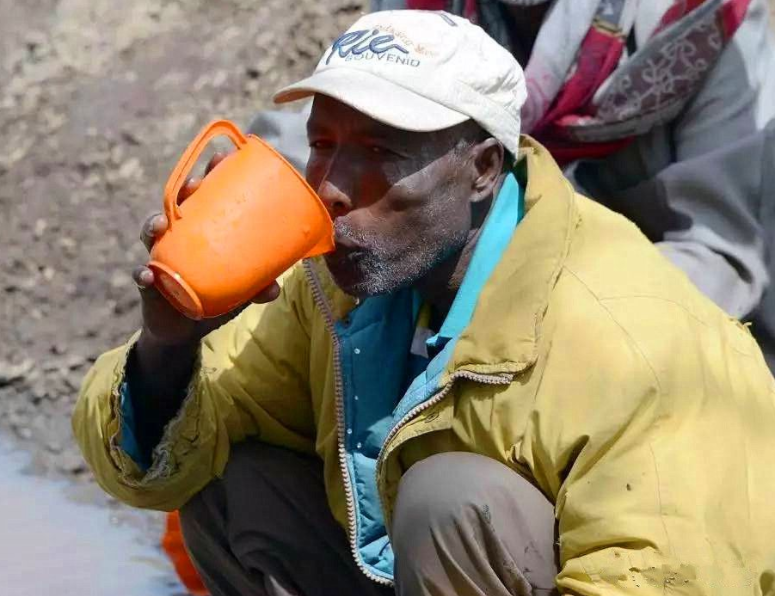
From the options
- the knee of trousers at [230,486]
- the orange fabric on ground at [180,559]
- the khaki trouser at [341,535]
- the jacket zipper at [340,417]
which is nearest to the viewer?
the khaki trouser at [341,535]

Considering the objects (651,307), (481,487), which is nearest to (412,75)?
(651,307)

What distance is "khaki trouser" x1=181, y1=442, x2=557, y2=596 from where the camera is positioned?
2012mm

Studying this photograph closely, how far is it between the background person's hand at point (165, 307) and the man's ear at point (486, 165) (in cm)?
38

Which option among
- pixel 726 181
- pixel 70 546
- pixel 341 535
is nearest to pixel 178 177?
pixel 341 535

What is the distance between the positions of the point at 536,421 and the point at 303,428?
0.71 metres

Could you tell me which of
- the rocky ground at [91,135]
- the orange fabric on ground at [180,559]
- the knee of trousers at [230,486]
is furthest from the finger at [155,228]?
the rocky ground at [91,135]

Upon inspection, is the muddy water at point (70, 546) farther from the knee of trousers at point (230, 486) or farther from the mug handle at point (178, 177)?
the mug handle at point (178, 177)

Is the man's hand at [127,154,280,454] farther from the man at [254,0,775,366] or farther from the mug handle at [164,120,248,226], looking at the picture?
the man at [254,0,775,366]

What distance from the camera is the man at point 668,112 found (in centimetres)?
313

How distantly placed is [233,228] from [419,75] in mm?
402

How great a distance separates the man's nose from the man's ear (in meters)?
0.22

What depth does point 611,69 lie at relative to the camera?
3.26 metres

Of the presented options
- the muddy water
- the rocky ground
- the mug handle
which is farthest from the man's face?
the rocky ground

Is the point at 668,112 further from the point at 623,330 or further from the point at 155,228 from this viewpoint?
the point at 155,228
